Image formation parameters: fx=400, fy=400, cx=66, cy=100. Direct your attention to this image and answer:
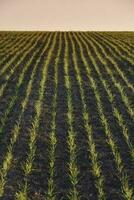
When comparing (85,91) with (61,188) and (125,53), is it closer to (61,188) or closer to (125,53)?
(61,188)

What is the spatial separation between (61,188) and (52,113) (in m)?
4.81

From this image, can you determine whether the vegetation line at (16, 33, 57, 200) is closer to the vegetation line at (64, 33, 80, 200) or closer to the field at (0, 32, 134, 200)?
the field at (0, 32, 134, 200)

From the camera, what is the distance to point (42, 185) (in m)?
8.93

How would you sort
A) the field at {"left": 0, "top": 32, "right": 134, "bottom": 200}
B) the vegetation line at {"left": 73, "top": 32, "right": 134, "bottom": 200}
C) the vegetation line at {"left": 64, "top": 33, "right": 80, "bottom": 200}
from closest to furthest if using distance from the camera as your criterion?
the vegetation line at {"left": 73, "top": 32, "right": 134, "bottom": 200} < the vegetation line at {"left": 64, "top": 33, "right": 80, "bottom": 200} < the field at {"left": 0, "top": 32, "right": 134, "bottom": 200}

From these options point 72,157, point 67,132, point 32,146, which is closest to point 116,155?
point 72,157

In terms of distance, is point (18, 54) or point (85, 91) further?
point (18, 54)

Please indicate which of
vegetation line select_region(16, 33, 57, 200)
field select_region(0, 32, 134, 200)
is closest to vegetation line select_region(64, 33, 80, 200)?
field select_region(0, 32, 134, 200)

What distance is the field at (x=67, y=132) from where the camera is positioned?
8875 mm

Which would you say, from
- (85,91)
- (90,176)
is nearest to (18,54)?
(85,91)

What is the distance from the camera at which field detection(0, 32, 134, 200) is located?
8875 mm

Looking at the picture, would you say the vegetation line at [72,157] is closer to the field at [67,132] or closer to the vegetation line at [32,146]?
the field at [67,132]

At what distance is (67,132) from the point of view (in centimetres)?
1173

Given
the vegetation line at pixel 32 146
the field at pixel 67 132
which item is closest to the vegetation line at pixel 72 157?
the field at pixel 67 132

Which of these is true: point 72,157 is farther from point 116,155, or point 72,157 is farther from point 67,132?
point 67,132
